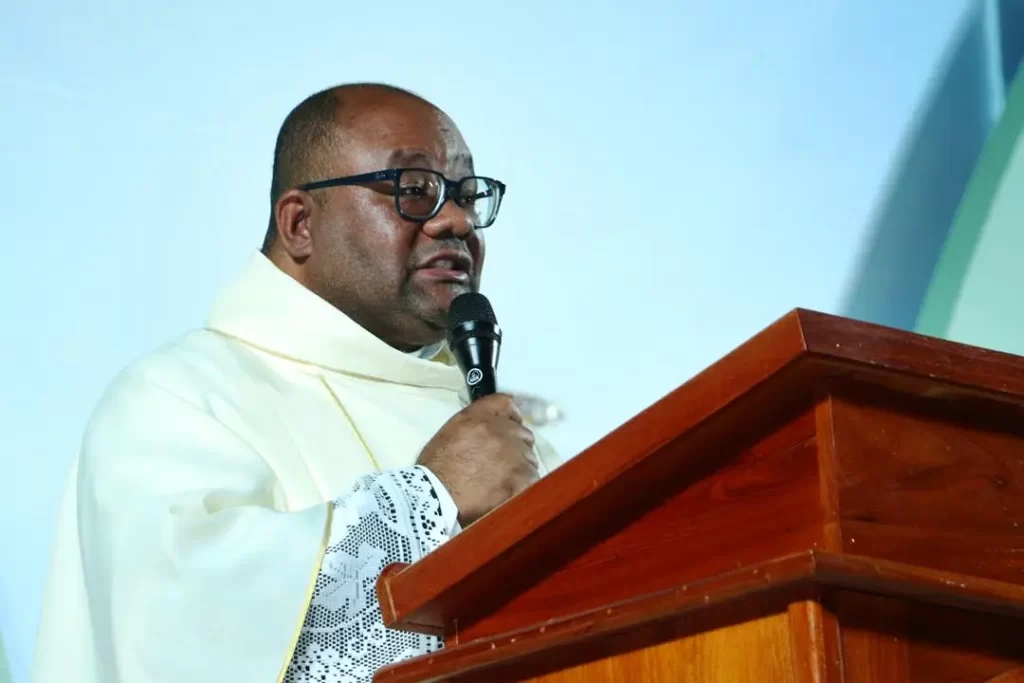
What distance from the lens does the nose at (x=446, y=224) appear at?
2.68m

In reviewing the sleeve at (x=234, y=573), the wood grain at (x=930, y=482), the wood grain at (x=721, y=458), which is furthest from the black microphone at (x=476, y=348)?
the wood grain at (x=930, y=482)

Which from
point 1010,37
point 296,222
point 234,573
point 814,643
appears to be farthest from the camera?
point 1010,37

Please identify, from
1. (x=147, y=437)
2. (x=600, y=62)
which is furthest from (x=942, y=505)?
(x=600, y=62)

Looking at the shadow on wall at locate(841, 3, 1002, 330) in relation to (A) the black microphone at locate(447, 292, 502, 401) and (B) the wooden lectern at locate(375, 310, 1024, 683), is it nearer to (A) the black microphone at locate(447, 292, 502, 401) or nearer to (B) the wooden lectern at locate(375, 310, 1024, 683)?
(A) the black microphone at locate(447, 292, 502, 401)

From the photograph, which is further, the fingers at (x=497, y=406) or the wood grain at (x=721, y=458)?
the fingers at (x=497, y=406)

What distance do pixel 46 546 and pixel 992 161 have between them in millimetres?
2374

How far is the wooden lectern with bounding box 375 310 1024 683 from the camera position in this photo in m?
1.00

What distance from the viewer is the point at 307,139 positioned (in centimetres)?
283

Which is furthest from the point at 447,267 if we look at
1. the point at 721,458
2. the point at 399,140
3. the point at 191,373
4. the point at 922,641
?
the point at 922,641

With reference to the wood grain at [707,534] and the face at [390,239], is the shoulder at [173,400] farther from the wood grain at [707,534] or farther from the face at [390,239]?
the wood grain at [707,534]

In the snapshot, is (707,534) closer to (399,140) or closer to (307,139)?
(399,140)

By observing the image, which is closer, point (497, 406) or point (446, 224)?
point (497, 406)

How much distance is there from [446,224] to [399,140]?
0.67 feet

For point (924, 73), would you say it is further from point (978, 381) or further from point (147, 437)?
point (978, 381)
